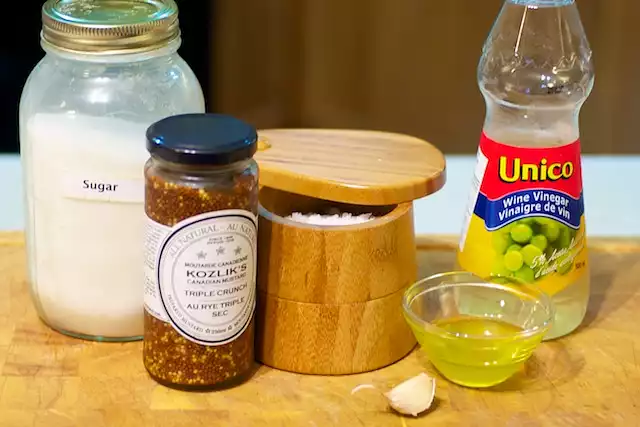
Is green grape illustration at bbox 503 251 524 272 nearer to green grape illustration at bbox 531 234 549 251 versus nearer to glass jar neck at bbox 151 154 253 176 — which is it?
green grape illustration at bbox 531 234 549 251

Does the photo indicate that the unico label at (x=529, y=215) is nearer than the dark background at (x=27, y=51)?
Yes

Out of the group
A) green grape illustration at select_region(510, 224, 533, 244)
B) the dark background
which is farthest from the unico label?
the dark background

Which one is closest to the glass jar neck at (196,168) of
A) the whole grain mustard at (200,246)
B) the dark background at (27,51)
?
the whole grain mustard at (200,246)

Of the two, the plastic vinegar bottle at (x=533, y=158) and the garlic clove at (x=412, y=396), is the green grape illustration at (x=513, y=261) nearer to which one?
the plastic vinegar bottle at (x=533, y=158)

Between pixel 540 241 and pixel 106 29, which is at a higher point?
pixel 106 29

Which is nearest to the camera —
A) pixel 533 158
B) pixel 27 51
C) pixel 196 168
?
pixel 196 168

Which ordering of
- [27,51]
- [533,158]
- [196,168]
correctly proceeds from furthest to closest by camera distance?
[27,51] < [533,158] < [196,168]

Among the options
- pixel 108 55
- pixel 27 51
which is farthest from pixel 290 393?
pixel 27 51

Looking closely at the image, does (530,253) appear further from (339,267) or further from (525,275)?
(339,267)
